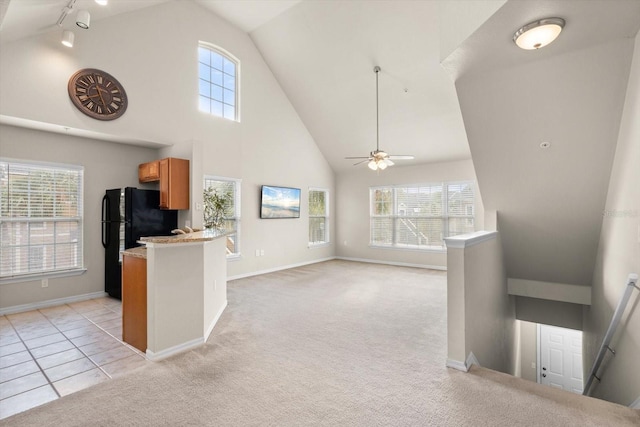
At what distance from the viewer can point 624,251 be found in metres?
2.93

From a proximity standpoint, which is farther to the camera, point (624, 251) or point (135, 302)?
point (135, 302)

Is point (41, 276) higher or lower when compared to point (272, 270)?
higher

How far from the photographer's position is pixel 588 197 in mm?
3381

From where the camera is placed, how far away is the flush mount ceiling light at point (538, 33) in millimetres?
1984

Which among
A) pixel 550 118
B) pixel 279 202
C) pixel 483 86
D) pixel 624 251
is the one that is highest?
pixel 483 86

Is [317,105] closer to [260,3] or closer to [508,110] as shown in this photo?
[260,3]

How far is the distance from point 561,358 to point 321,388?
5768mm

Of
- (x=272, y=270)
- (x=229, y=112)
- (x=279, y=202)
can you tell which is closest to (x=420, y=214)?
(x=279, y=202)

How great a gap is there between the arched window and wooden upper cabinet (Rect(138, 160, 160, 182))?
1395 mm

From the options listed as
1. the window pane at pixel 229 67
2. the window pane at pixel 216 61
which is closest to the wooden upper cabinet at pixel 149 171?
the window pane at pixel 216 61

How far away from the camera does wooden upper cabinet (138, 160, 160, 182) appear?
196 inches

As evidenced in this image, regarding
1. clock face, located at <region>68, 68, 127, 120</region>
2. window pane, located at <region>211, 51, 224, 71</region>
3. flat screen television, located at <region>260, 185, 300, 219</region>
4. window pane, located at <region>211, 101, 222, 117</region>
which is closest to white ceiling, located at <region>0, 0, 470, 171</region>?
clock face, located at <region>68, 68, 127, 120</region>

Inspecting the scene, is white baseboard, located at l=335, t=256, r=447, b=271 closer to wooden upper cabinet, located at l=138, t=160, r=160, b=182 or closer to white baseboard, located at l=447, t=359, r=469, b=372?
white baseboard, located at l=447, t=359, r=469, b=372

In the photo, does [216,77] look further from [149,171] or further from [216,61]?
[149,171]
